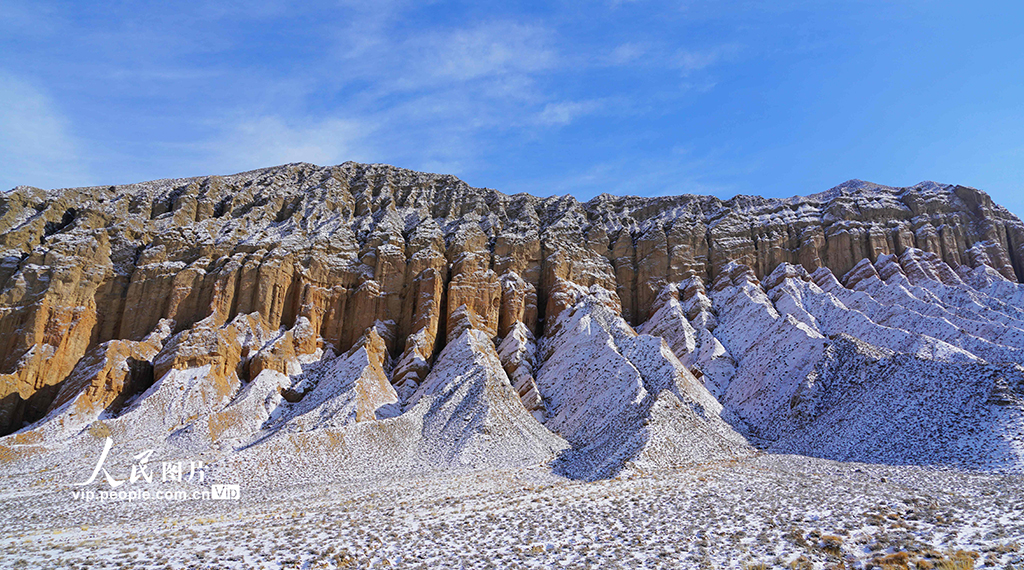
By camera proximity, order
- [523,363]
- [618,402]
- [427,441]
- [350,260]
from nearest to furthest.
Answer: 1. [427,441]
2. [618,402]
3. [523,363]
4. [350,260]

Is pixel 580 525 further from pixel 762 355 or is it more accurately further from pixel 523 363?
pixel 762 355

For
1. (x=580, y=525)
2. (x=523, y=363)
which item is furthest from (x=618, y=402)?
(x=580, y=525)

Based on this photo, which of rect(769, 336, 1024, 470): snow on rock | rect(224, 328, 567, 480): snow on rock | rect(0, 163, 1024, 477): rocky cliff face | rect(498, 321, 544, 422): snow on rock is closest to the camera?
rect(769, 336, 1024, 470): snow on rock

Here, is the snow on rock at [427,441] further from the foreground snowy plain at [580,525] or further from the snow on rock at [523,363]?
the foreground snowy plain at [580,525]

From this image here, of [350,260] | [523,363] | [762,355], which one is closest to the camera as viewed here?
[762,355]

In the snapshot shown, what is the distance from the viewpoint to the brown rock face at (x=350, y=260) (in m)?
58.2

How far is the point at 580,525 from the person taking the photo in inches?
776

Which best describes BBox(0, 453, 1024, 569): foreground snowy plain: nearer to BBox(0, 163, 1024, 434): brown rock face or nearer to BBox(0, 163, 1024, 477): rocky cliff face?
BBox(0, 163, 1024, 477): rocky cliff face

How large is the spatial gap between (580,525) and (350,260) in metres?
60.3

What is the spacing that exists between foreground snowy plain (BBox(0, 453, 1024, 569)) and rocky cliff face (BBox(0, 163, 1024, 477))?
358 inches

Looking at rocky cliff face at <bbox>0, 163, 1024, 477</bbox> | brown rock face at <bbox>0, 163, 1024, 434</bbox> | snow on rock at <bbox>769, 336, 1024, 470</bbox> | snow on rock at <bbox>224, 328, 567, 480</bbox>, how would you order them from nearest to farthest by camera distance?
snow on rock at <bbox>769, 336, 1024, 470</bbox> → snow on rock at <bbox>224, 328, 567, 480</bbox> → rocky cliff face at <bbox>0, 163, 1024, 477</bbox> → brown rock face at <bbox>0, 163, 1024, 434</bbox>

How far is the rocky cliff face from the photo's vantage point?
4578cm

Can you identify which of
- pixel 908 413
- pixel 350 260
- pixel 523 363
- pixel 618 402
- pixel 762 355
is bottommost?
pixel 618 402

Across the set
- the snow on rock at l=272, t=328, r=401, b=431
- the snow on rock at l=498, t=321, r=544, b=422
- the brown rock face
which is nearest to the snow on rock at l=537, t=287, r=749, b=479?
the snow on rock at l=498, t=321, r=544, b=422
